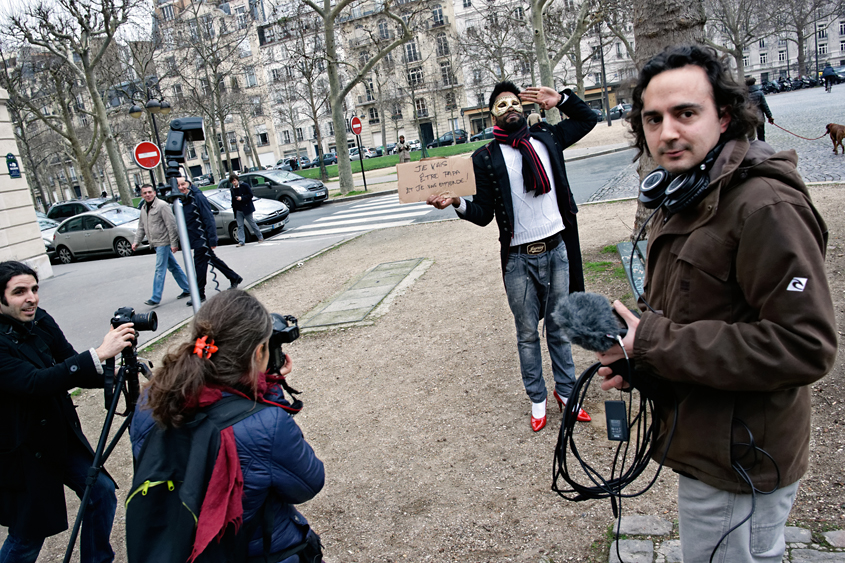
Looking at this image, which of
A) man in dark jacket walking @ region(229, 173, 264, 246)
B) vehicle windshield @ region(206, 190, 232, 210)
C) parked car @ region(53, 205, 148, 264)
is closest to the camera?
man in dark jacket walking @ region(229, 173, 264, 246)

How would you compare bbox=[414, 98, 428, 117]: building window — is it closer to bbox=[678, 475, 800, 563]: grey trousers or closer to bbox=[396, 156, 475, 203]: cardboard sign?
bbox=[396, 156, 475, 203]: cardboard sign

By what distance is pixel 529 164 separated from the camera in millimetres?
3584

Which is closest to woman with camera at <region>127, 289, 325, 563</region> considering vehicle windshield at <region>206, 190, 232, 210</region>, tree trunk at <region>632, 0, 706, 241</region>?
tree trunk at <region>632, 0, 706, 241</region>

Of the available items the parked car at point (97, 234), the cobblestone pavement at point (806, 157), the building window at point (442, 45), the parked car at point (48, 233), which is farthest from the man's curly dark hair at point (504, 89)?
the building window at point (442, 45)

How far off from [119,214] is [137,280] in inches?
273

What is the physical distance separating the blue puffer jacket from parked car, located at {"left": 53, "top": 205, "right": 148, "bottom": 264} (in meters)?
16.8

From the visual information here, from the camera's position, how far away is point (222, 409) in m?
1.82

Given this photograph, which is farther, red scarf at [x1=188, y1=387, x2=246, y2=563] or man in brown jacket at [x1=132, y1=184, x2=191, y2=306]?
man in brown jacket at [x1=132, y1=184, x2=191, y2=306]

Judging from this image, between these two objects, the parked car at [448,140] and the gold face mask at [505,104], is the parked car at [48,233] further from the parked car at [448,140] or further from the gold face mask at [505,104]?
the parked car at [448,140]

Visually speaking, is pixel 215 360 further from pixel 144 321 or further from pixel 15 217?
pixel 15 217

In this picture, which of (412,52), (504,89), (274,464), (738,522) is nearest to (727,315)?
(738,522)

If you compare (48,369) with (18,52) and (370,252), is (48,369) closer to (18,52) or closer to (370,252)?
(370,252)

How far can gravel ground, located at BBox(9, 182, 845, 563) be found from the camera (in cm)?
294

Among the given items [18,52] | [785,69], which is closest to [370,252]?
[18,52]
